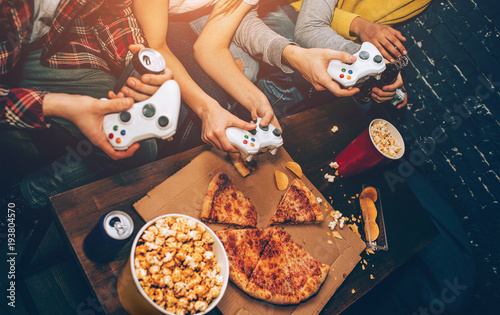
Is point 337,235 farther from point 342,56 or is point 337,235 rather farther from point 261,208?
point 342,56

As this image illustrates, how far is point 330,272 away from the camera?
1.36 metres

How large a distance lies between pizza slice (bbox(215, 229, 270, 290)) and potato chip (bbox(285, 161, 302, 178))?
0.34m

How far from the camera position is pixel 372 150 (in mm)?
1444

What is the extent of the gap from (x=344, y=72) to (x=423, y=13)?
1315 mm

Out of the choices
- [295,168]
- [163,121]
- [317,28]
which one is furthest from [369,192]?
[163,121]

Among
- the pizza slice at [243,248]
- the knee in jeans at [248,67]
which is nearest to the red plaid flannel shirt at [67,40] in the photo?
the knee in jeans at [248,67]

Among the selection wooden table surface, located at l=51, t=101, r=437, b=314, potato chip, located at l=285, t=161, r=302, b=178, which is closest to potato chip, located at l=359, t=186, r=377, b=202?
wooden table surface, located at l=51, t=101, r=437, b=314

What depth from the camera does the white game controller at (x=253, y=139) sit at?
1264 mm

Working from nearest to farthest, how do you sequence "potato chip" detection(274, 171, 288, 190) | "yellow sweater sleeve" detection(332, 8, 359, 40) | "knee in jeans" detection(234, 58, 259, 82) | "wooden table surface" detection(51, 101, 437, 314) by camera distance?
"wooden table surface" detection(51, 101, 437, 314)
"potato chip" detection(274, 171, 288, 190)
"knee in jeans" detection(234, 58, 259, 82)
"yellow sweater sleeve" detection(332, 8, 359, 40)

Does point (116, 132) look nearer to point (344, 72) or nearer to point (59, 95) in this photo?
point (59, 95)

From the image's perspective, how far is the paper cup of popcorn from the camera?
0.92 meters

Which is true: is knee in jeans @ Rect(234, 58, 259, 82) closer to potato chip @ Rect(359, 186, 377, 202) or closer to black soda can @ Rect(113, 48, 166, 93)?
black soda can @ Rect(113, 48, 166, 93)

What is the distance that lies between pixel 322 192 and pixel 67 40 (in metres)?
1.46

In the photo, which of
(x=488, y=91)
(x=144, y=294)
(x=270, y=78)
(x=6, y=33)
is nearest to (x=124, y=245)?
(x=144, y=294)
